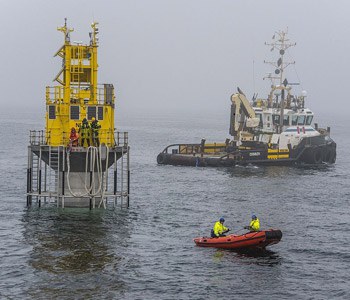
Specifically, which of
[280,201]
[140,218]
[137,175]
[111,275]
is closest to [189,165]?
[137,175]

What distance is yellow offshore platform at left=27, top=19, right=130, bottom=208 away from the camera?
4506cm

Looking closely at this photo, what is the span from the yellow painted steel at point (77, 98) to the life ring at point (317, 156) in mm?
40772

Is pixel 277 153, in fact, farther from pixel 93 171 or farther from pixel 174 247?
pixel 174 247

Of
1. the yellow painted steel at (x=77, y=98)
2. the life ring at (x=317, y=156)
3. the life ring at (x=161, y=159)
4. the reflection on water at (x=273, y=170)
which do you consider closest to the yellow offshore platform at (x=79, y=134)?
the yellow painted steel at (x=77, y=98)

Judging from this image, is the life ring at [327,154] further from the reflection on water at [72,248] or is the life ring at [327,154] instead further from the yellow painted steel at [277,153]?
the reflection on water at [72,248]

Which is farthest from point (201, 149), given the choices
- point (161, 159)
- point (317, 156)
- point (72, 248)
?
point (72, 248)

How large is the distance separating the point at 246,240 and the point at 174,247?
14.5 feet

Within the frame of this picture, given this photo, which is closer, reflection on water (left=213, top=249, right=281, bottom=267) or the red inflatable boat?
reflection on water (left=213, top=249, right=281, bottom=267)

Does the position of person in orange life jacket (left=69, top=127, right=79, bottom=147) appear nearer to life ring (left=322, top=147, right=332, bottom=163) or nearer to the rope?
the rope

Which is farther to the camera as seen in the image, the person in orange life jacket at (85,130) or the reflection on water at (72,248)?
the person in orange life jacket at (85,130)

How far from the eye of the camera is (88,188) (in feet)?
151

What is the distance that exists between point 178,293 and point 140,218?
15.8 meters

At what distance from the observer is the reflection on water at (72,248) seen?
1238 inches

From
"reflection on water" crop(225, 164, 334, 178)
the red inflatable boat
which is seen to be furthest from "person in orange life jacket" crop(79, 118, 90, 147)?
"reflection on water" crop(225, 164, 334, 178)
